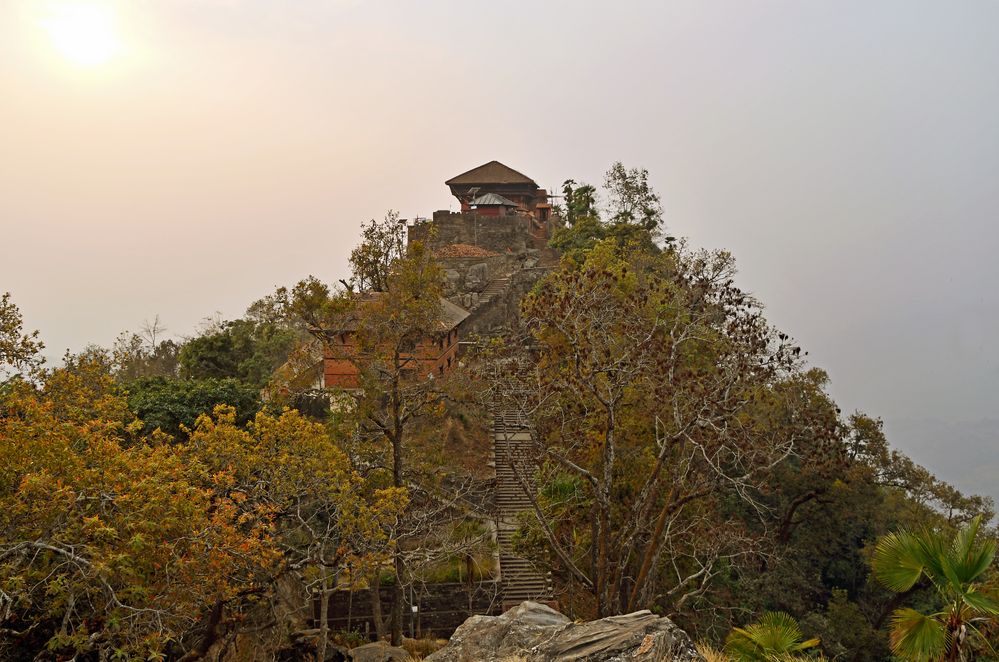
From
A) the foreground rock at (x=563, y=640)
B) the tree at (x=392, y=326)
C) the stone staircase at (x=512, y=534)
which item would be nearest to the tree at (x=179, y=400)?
the tree at (x=392, y=326)

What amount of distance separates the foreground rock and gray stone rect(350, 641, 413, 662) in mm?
2848

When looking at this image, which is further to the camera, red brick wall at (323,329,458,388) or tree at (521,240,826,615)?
red brick wall at (323,329,458,388)

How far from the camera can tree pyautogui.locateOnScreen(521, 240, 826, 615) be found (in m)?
13.3

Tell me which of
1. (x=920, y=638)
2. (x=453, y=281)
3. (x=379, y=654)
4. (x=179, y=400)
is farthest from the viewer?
(x=453, y=281)

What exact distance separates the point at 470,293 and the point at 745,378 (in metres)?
27.3

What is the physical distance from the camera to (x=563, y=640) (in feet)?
30.6

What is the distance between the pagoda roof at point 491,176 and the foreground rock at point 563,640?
147 ft

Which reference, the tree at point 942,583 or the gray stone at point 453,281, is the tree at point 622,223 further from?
the tree at point 942,583

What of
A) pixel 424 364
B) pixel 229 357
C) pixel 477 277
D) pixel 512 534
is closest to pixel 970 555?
pixel 512 534

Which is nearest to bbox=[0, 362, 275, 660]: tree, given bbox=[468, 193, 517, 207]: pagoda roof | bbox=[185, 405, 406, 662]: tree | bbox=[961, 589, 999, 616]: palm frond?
bbox=[185, 405, 406, 662]: tree

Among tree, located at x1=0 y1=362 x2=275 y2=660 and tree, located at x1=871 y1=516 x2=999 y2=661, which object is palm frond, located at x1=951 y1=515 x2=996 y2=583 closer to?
tree, located at x1=871 y1=516 x2=999 y2=661

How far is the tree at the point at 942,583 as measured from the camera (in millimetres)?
7328

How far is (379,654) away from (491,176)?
43.9 m

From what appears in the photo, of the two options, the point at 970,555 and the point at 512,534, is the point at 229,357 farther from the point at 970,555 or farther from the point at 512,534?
the point at 970,555
